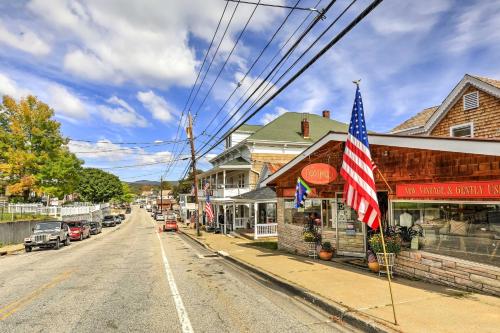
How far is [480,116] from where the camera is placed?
50.3 ft

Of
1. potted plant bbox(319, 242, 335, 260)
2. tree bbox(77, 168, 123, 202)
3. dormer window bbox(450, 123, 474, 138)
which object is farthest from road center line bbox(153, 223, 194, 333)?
tree bbox(77, 168, 123, 202)

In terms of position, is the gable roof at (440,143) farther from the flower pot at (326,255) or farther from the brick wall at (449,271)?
the flower pot at (326,255)

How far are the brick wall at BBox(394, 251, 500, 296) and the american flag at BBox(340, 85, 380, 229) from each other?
270 centimetres

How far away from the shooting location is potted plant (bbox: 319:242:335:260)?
13531 millimetres

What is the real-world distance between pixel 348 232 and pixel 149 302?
7.76 meters

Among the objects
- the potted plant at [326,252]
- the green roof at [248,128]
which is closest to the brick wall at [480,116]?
the potted plant at [326,252]

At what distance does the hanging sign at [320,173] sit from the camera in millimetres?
13625

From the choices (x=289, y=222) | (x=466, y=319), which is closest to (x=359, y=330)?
(x=466, y=319)

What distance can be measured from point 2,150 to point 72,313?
1352 inches

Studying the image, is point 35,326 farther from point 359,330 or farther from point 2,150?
point 2,150

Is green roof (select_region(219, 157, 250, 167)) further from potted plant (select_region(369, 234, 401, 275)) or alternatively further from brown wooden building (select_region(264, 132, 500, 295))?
potted plant (select_region(369, 234, 401, 275))

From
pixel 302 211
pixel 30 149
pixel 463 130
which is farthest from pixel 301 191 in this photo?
pixel 30 149

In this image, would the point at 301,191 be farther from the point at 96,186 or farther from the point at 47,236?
the point at 96,186

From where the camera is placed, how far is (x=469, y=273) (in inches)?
333
